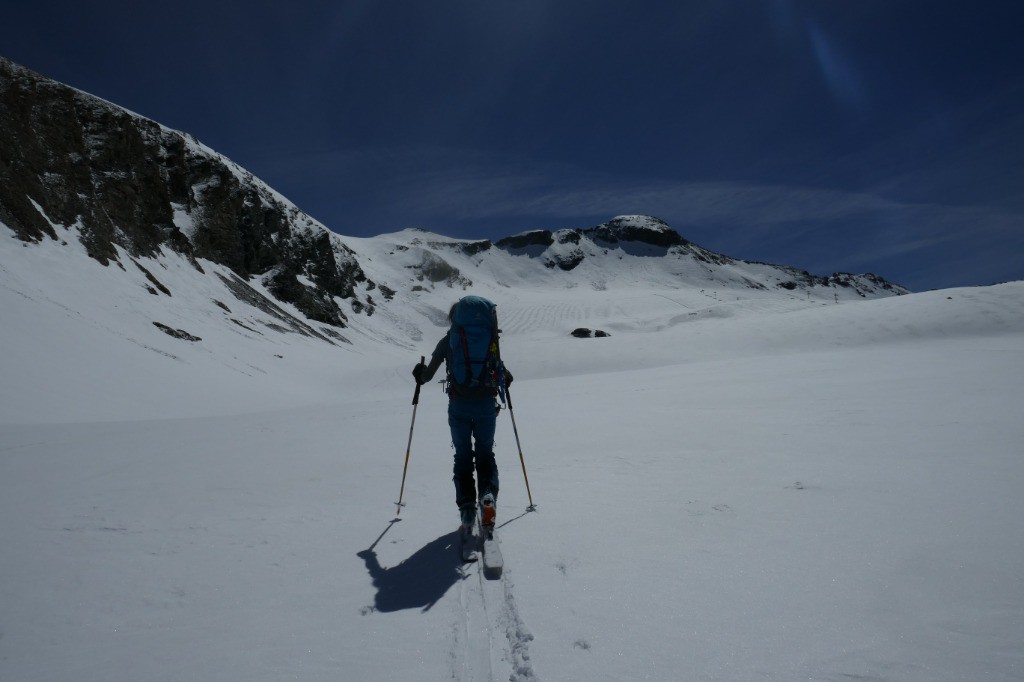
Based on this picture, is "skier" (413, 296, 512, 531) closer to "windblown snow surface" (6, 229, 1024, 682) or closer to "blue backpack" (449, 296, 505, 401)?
"blue backpack" (449, 296, 505, 401)

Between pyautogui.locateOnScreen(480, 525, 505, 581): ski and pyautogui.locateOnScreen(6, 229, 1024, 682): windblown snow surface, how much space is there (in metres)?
0.11

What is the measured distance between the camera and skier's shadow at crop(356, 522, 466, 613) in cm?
332

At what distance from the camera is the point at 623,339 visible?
29406mm

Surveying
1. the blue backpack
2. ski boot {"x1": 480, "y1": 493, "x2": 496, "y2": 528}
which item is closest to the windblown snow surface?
ski boot {"x1": 480, "y1": 493, "x2": 496, "y2": 528}

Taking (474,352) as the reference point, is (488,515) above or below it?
below

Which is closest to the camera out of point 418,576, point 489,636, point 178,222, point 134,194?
point 489,636

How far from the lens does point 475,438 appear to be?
4.78 meters

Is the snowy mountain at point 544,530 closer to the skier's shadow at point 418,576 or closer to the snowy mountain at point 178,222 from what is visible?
the skier's shadow at point 418,576

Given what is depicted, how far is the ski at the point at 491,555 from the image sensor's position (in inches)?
142

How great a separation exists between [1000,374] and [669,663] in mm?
12916

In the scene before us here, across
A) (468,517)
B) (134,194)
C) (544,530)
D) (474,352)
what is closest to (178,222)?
(134,194)

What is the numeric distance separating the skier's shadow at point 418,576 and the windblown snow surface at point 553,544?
0.02 metres

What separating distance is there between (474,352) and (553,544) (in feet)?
6.03

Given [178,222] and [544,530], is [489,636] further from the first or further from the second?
[178,222]
